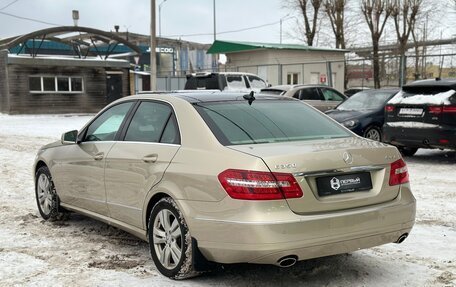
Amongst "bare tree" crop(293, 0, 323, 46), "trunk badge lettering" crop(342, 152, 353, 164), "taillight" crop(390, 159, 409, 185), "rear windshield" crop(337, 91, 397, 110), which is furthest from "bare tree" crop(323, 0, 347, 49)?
"trunk badge lettering" crop(342, 152, 353, 164)

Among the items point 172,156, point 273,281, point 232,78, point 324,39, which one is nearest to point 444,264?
point 273,281

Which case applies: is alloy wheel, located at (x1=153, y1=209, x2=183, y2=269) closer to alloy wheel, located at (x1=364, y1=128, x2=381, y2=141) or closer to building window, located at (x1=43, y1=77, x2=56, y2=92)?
alloy wheel, located at (x1=364, y1=128, x2=381, y2=141)

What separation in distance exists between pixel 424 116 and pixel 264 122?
677 cm

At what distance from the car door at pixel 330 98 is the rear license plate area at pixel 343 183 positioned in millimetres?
11840

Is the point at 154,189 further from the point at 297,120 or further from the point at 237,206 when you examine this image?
the point at 297,120

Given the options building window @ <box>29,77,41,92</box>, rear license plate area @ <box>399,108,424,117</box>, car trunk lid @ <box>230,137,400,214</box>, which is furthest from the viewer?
building window @ <box>29,77,41,92</box>

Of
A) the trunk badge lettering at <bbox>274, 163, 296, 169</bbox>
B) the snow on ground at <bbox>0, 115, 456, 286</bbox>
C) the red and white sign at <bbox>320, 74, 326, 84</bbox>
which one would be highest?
the red and white sign at <bbox>320, 74, 326, 84</bbox>

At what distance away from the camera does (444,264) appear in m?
4.50

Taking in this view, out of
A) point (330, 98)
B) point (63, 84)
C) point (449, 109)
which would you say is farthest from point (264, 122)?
point (63, 84)

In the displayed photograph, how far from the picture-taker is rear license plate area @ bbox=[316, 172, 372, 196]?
376cm

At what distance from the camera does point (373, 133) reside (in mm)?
12352

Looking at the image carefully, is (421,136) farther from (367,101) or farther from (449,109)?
(367,101)

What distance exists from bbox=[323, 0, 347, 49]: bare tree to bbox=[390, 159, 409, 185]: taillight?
31573 mm

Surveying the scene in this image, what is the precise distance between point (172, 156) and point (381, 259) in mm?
2081
